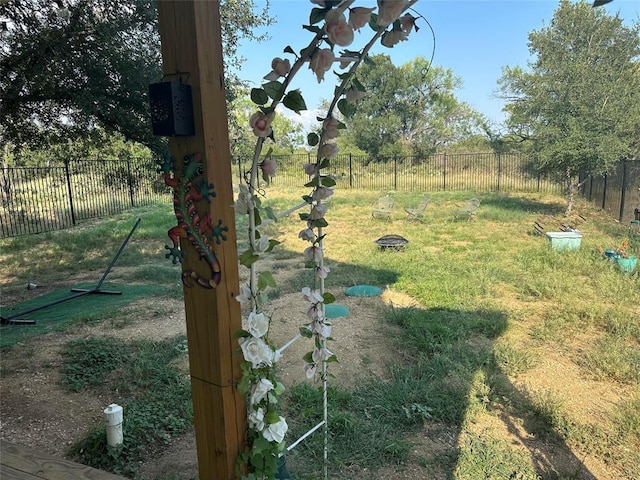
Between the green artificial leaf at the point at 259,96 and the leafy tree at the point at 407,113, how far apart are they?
63.6ft

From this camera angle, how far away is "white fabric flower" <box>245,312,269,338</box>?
3.60ft

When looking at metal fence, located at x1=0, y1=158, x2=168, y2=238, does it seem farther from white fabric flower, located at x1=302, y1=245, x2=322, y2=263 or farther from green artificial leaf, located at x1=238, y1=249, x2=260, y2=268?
green artificial leaf, located at x1=238, y1=249, x2=260, y2=268

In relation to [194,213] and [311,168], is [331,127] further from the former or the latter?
[194,213]

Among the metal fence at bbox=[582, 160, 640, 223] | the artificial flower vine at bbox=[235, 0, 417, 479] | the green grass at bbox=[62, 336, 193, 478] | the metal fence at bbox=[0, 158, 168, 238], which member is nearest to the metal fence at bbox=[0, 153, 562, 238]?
the metal fence at bbox=[0, 158, 168, 238]

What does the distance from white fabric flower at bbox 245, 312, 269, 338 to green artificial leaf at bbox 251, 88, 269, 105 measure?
1.77 feet

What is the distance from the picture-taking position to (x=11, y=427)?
229cm

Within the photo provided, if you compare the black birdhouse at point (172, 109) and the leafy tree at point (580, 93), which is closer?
the black birdhouse at point (172, 109)

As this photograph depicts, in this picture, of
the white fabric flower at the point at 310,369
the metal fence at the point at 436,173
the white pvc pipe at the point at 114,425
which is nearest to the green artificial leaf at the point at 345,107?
the white fabric flower at the point at 310,369

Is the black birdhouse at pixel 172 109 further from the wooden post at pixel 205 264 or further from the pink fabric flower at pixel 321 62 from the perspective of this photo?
the pink fabric flower at pixel 321 62

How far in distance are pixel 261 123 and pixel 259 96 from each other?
0.07 metres

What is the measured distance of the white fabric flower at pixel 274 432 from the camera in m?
1.15

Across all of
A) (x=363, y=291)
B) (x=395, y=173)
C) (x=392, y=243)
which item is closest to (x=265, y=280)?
(x=363, y=291)

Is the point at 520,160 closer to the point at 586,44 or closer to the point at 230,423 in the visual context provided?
the point at 586,44

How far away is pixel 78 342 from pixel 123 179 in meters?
7.14
